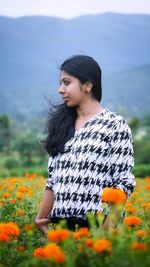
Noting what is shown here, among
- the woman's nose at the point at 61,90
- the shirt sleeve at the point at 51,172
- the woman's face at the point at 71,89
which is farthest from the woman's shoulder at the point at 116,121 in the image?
the shirt sleeve at the point at 51,172

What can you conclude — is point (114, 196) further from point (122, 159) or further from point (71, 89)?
point (71, 89)

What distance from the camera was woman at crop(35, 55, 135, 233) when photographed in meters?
3.10

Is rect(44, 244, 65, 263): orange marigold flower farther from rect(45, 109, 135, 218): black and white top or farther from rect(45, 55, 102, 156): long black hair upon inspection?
rect(45, 55, 102, 156): long black hair

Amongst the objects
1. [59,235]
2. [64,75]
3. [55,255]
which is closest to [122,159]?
[64,75]

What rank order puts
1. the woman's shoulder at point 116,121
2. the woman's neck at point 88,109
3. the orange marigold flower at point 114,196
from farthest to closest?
the woman's neck at point 88,109 → the woman's shoulder at point 116,121 → the orange marigold flower at point 114,196

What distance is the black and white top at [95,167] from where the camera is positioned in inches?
122

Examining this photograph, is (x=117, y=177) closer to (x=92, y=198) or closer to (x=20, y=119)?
(x=92, y=198)

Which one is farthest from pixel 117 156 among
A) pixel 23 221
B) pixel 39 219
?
pixel 23 221

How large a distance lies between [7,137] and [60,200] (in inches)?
3057

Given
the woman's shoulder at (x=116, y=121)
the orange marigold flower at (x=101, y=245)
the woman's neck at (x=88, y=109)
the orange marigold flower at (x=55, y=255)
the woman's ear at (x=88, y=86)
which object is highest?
the woman's ear at (x=88, y=86)

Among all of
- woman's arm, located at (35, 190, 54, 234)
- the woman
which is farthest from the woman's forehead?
woman's arm, located at (35, 190, 54, 234)

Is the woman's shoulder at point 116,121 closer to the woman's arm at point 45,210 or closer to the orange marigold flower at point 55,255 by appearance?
the woman's arm at point 45,210

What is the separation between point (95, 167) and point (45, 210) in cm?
51

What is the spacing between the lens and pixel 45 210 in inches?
133
